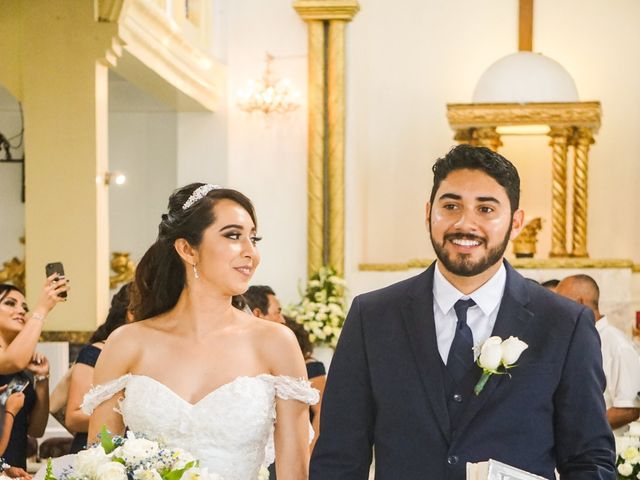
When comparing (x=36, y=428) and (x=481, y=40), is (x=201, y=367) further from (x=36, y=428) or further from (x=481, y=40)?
(x=481, y=40)

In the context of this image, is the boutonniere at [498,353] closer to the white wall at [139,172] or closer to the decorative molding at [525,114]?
the decorative molding at [525,114]

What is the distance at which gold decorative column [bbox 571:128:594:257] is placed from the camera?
11.8 meters

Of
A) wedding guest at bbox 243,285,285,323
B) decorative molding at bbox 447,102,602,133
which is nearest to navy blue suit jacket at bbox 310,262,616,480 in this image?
wedding guest at bbox 243,285,285,323

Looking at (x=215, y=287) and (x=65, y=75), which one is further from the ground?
(x=65, y=75)

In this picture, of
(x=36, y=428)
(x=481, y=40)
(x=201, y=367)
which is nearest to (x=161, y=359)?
(x=201, y=367)

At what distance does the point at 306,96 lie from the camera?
12688mm

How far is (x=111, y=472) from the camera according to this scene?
308 cm

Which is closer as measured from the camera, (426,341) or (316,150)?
(426,341)

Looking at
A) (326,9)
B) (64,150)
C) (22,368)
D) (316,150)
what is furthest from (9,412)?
(326,9)

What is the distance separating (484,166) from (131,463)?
121 centimetres

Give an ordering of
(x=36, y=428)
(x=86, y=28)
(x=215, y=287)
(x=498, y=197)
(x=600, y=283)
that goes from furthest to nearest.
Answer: (x=600, y=283) → (x=86, y=28) → (x=36, y=428) → (x=215, y=287) → (x=498, y=197)

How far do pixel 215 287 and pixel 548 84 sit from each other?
27.2 ft

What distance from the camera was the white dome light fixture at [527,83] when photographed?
11797 millimetres

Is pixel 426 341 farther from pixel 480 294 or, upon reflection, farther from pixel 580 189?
pixel 580 189
